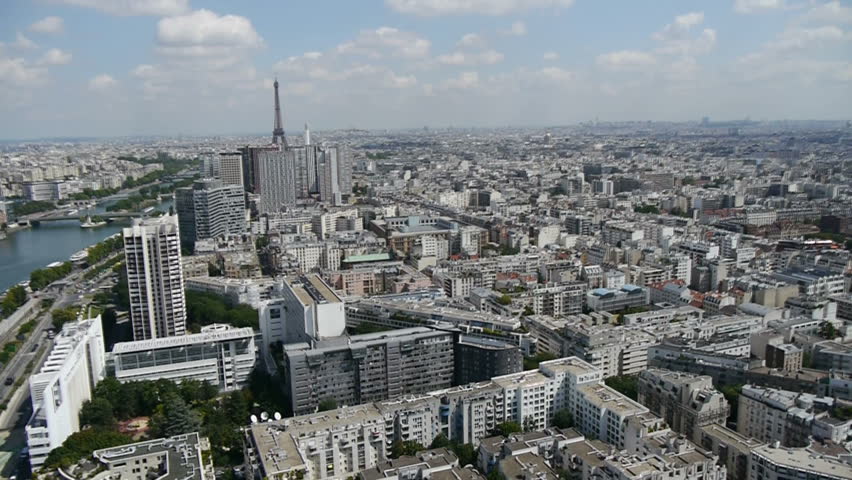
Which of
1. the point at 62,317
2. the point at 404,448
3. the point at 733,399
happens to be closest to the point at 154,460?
the point at 404,448

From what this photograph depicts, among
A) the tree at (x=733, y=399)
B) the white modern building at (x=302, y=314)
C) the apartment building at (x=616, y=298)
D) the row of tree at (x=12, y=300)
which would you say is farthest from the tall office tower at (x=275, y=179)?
the tree at (x=733, y=399)

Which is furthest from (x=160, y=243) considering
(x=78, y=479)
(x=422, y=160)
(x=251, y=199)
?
(x=422, y=160)

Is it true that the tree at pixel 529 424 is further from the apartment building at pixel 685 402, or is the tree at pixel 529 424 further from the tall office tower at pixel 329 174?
the tall office tower at pixel 329 174

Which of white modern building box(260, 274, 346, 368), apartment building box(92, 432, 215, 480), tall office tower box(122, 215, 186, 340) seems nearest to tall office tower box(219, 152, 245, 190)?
white modern building box(260, 274, 346, 368)

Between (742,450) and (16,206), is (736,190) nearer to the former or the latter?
(742,450)

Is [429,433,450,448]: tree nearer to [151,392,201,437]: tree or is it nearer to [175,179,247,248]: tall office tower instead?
[151,392,201,437]: tree
